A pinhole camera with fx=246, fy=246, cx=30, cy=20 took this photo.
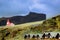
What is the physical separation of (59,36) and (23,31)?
5.27 feet

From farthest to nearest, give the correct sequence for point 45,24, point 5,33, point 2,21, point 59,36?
1. point 2,21
2. point 5,33
3. point 45,24
4. point 59,36

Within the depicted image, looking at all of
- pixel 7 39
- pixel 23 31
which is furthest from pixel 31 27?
pixel 7 39

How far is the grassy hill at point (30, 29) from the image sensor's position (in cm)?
891

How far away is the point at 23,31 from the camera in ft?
31.0

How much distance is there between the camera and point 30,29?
30.7ft

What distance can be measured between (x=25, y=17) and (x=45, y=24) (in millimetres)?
3628

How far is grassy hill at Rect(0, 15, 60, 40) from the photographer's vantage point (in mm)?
8909

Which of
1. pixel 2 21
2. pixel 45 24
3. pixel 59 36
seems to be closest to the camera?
pixel 59 36

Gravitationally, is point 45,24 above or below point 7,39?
above

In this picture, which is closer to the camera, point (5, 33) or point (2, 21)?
point (5, 33)

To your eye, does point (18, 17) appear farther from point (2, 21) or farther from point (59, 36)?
point (59, 36)

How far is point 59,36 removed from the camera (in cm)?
848

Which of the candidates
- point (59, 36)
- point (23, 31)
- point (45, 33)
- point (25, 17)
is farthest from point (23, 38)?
point (25, 17)

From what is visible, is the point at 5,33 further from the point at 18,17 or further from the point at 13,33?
the point at 18,17
